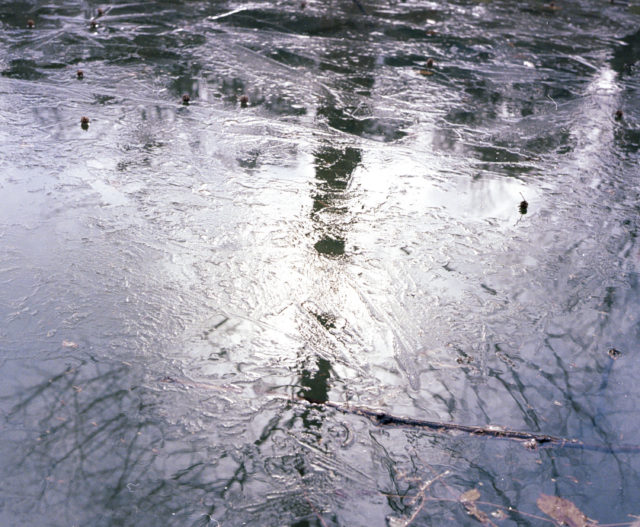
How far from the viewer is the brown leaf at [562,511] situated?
6.71 ft

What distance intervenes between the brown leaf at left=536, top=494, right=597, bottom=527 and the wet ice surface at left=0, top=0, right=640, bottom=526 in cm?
4

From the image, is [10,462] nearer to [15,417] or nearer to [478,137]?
[15,417]

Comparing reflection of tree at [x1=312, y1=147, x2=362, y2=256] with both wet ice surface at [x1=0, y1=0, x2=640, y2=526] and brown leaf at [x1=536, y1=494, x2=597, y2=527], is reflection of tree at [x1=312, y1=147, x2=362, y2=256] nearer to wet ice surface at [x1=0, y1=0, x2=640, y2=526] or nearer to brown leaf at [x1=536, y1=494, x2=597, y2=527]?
wet ice surface at [x1=0, y1=0, x2=640, y2=526]

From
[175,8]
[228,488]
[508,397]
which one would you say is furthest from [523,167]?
[175,8]

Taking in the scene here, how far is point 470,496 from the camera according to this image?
2111 millimetres

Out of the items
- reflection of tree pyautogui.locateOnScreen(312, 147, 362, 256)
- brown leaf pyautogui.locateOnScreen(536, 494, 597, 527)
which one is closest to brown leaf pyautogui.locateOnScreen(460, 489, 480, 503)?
brown leaf pyautogui.locateOnScreen(536, 494, 597, 527)

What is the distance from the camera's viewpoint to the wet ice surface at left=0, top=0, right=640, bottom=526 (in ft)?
7.02

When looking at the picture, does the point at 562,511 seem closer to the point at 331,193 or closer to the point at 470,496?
the point at 470,496

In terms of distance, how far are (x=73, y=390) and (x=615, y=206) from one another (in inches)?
130

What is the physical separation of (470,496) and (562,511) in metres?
0.30

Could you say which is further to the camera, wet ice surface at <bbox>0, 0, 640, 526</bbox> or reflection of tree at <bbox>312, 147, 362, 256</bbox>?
reflection of tree at <bbox>312, 147, 362, 256</bbox>

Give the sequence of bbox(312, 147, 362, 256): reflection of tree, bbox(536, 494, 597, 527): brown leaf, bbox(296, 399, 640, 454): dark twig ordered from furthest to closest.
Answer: bbox(312, 147, 362, 256): reflection of tree
bbox(296, 399, 640, 454): dark twig
bbox(536, 494, 597, 527): brown leaf

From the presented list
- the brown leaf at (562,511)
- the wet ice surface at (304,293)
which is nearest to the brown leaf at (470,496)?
the wet ice surface at (304,293)

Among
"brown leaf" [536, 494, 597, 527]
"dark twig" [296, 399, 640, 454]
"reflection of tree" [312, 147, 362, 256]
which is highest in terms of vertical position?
"reflection of tree" [312, 147, 362, 256]
